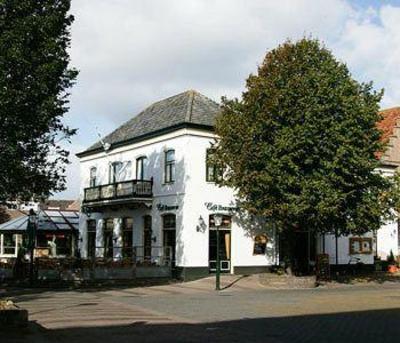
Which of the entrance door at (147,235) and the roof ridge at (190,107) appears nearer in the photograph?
the roof ridge at (190,107)

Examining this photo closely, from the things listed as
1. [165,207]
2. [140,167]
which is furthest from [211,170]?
[140,167]

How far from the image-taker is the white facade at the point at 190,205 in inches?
1272

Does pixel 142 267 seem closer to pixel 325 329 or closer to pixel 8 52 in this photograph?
pixel 8 52

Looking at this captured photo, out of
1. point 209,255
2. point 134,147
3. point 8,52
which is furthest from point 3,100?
point 134,147

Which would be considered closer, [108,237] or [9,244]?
[108,237]

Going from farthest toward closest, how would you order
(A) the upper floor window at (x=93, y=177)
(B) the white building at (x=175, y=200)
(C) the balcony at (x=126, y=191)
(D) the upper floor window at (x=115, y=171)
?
(A) the upper floor window at (x=93, y=177) → (D) the upper floor window at (x=115, y=171) → (C) the balcony at (x=126, y=191) → (B) the white building at (x=175, y=200)

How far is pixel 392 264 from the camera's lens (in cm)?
4022

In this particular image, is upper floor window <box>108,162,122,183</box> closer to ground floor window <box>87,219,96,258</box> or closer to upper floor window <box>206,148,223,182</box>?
ground floor window <box>87,219,96,258</box>

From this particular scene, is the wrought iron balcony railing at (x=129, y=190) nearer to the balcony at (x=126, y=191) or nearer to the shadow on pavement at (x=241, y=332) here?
the balcony at (x=126, y=191)

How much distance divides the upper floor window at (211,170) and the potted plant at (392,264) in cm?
1448

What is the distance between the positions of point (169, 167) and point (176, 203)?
92.0 inches

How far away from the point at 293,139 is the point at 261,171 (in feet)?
6.90

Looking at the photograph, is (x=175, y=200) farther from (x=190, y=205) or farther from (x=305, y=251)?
(x=305, y=251)

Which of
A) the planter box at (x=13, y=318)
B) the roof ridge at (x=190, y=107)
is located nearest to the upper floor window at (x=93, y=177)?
the roof ridge at (x=190, y=107)
